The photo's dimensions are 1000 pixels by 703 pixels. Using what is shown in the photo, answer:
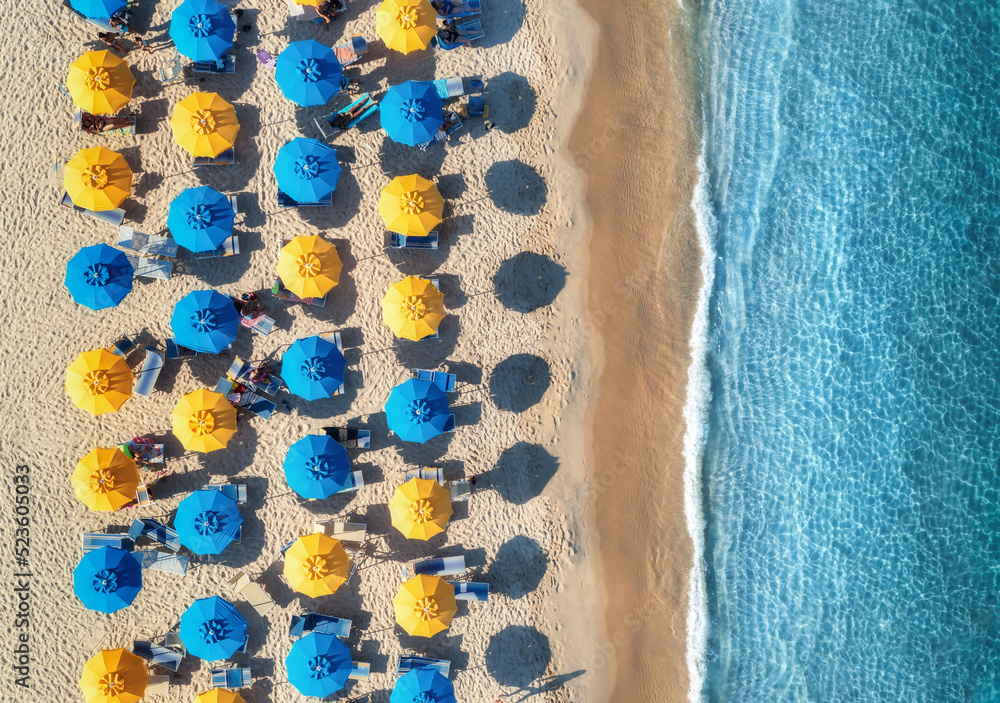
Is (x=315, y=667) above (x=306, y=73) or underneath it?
underneath

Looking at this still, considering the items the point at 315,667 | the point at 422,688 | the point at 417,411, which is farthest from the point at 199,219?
the point at 422,688

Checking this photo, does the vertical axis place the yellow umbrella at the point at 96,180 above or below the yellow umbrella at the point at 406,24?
below

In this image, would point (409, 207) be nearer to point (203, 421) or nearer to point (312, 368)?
point (312, 368)

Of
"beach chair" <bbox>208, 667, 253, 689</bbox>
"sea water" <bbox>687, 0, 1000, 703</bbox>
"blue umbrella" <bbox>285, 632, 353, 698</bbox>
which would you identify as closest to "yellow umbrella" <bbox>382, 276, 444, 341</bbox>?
"sea water" <bbox>687, 0, 1000, 703</bbox>

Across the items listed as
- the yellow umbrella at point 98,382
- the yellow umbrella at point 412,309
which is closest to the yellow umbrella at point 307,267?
the yellow umbrella at point 412,309

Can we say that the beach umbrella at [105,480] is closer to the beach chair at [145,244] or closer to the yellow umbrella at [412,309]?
the beach chair at [145,244]

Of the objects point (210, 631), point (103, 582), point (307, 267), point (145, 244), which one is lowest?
point (210, 631)
